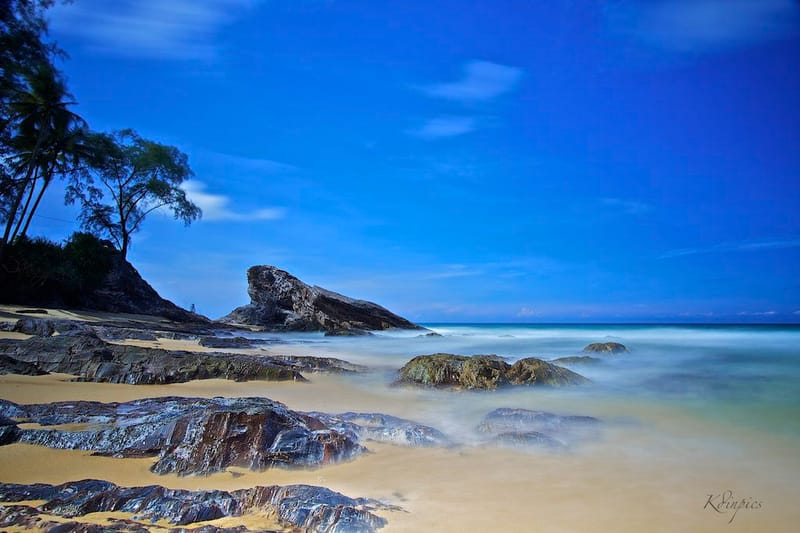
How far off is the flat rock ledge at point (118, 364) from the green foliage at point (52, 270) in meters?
13.3

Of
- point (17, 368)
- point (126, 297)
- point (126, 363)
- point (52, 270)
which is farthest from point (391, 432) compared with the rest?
point (126, 297)

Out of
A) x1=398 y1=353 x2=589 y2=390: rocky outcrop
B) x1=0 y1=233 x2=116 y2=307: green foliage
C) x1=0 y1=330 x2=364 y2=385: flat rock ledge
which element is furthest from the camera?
x1=0 y1=233 x2=116 y2=307: green foliage

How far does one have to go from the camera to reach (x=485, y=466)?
3.00m

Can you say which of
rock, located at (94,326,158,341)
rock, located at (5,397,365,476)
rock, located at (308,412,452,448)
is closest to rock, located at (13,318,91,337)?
rock, located at (94,326,158,341)

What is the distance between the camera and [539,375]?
6.20m

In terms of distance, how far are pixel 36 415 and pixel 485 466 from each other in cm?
348

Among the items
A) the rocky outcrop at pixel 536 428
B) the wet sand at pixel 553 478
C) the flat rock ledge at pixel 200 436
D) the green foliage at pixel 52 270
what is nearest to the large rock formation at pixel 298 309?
the green foliage at pixel 52 270

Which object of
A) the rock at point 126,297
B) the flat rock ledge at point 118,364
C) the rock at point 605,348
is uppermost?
the rock at point 126,297

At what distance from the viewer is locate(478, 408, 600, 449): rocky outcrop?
344 centimetres

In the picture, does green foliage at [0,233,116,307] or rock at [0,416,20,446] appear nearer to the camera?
rock at [0,416,20,446]

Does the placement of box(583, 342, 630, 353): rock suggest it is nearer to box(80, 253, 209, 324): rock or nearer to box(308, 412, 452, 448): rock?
box(308, 412, 452, 448): rock

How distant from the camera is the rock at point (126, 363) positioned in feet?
17.5

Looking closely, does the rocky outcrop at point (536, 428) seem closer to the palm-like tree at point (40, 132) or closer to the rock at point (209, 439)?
the rock at point (209, 439)

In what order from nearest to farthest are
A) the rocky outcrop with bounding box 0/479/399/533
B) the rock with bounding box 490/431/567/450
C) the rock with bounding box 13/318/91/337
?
the rocky outcrop with bounding box 0/479/399/533, the rock with bounding box 490/431/567/450, the rock with bounding box 13/318/91/337
